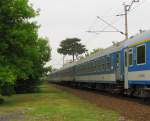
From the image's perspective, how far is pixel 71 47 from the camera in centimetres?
11388

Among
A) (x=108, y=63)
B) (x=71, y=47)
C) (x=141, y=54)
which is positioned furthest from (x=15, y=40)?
(x=71, y=47)

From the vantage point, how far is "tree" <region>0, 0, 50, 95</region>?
80.6ft

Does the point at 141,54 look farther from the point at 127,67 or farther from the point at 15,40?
the point at 15,40

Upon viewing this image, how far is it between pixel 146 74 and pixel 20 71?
8.40 m

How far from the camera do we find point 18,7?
24938mm

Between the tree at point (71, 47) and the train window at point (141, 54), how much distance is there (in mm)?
90183

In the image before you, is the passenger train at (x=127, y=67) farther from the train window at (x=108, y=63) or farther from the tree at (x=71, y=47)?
the tree at (x=71, y=47)

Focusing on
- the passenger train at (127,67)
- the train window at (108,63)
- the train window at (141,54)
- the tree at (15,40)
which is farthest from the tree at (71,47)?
the train window at (141,54)

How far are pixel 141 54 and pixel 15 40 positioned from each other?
296 inches

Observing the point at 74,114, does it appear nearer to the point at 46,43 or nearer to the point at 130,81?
the point at 130,81

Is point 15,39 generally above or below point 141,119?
above

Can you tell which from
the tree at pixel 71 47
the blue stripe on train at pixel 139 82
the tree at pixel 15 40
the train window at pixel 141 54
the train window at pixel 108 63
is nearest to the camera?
the blue stripe on train at pixel 139 82

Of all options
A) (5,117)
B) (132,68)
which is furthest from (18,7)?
(5,117)

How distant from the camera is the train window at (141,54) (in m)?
20.8
